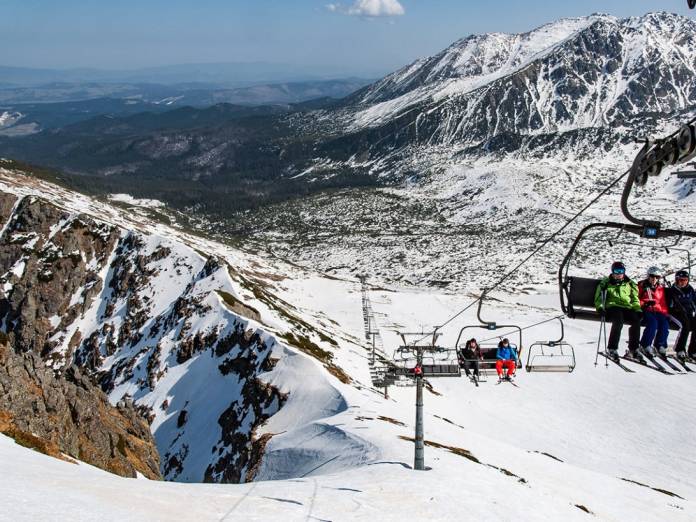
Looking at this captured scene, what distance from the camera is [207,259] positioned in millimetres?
86562

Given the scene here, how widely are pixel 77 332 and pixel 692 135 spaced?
8662 centimetres

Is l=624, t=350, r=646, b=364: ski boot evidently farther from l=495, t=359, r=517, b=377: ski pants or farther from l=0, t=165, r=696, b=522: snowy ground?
l=0, t=165, r=696, b=522: snowy ground

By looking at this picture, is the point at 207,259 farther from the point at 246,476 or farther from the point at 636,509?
the point at 636,509

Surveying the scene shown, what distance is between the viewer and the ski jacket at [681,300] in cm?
1992

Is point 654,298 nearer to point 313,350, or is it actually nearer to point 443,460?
point 443,460

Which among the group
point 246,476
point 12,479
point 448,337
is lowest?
point 448,337

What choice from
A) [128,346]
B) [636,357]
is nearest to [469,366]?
[636,357]

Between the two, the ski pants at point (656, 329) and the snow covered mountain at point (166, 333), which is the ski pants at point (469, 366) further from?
the snow covered mountain at point (166, 333)

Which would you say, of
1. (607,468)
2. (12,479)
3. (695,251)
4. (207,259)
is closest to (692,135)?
(12,479)

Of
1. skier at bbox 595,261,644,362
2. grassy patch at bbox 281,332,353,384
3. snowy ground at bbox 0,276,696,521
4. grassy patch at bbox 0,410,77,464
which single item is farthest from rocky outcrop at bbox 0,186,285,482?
skier at bbox 595,261,644,362

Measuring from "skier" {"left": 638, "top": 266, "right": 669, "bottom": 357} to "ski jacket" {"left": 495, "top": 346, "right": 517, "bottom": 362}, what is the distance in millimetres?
7116

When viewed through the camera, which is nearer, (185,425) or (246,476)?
(246,476)

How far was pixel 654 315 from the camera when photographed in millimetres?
20031

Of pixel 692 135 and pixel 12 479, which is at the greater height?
pixel 692 135
